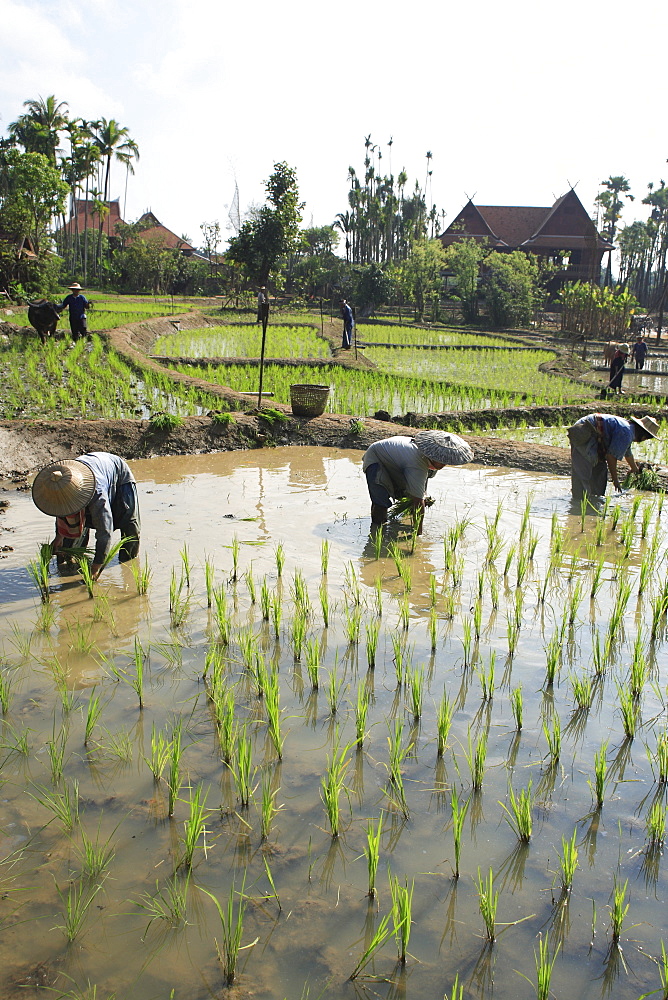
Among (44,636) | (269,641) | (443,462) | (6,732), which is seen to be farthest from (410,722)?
(443,462)

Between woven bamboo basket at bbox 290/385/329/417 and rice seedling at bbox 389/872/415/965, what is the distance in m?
6.43

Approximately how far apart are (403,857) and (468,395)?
8.46m

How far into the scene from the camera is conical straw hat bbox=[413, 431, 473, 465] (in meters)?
4.54

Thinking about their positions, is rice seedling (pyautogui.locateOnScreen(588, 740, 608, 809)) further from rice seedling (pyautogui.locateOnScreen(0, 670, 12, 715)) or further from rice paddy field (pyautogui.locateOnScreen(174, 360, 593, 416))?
rice paddy field (pyautogui.locateOnScreen(174, 360, 593, 416))

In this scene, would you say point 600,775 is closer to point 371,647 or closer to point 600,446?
point 371,647

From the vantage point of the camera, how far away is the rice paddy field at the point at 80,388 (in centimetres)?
806

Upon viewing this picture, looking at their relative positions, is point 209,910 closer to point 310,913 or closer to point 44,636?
point 310,913

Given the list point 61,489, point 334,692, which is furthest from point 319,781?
point 61,489

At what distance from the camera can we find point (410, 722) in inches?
111

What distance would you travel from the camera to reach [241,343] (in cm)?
1616

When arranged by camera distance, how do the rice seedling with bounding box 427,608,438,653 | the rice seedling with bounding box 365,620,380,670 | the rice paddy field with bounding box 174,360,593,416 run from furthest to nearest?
the rice paddy field with bounding box 174,360,593,416
the rice seedling with bounding box 427,608,438,653
the rice seedling with bounding box 365,620,380,670

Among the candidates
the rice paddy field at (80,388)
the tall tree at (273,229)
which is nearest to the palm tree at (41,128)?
the tall tree at (273,229)

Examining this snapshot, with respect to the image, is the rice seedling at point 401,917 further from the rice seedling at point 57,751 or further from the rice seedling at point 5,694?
the rice seedling at point 5,694

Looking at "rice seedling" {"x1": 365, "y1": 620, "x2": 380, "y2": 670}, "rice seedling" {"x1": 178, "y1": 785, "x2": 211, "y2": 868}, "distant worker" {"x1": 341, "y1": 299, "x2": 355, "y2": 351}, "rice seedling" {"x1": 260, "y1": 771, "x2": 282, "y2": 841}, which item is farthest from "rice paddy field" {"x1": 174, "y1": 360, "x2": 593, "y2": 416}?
"rice seedling" {"x1": 178, "y1": 785, "x2": 211, "y2": 868}
